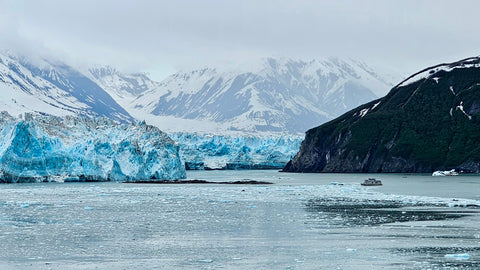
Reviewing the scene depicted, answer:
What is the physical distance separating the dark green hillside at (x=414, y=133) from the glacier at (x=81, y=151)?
59895mm

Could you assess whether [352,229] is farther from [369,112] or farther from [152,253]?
[369,112]

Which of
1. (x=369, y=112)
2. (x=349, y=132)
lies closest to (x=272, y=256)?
(x=349, y=132)

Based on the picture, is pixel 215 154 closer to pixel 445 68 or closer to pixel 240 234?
pixel 445 68

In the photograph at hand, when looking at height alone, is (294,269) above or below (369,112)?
below

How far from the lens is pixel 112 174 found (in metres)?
104

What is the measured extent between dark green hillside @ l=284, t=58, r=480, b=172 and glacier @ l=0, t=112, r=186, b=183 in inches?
2358

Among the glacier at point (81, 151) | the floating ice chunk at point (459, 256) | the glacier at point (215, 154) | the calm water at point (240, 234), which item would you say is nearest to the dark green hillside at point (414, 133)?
the glacier at point (215, 154)

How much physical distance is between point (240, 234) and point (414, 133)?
129869mm

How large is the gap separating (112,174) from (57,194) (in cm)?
3225

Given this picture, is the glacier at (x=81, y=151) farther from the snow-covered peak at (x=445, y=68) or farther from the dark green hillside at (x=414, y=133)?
the snow-covered peak at (x=445, y=68)

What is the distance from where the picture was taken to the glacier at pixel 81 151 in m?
92.4

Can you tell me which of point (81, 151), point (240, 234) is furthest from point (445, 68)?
point (240, 234)

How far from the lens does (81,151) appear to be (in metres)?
98.7

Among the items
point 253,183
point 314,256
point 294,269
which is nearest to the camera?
point 294,269
